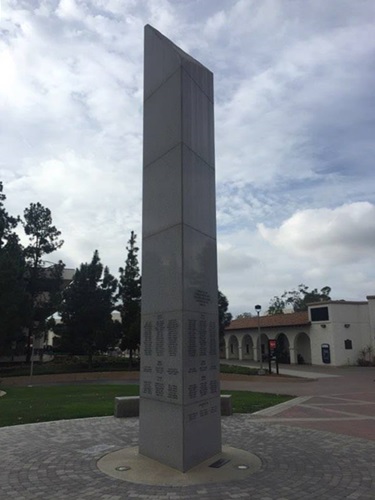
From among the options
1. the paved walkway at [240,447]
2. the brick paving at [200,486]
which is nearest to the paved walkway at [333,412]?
the paved walkway at [240,447]

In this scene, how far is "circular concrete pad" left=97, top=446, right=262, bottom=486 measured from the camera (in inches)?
234

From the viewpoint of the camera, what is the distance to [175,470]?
6.38 meters

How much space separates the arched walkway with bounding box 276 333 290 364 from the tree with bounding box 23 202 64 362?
2213cm

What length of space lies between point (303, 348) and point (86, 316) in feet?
69.1

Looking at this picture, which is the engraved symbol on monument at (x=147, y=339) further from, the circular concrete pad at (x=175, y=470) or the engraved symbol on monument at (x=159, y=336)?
the circular concrete pad at (x=175, y=470)

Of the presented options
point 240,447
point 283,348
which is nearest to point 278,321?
point 283,348

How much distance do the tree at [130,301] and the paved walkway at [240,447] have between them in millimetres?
24981

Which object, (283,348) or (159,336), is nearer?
(159,336)

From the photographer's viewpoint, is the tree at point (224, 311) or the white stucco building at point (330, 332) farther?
the tree at point (224, 311)

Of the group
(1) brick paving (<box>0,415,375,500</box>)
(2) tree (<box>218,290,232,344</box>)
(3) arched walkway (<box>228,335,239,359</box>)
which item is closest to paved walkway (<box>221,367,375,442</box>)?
(1) brick paving (<box>0,415,375,500</box>)

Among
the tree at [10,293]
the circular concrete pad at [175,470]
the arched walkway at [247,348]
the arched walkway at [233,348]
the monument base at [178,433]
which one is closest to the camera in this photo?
the circular concrete pad at [175,470]

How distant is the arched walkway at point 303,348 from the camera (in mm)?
41812

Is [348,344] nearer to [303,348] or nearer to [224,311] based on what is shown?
[303,348]

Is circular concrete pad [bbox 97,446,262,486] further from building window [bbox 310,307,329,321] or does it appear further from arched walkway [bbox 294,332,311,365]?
arched walkway [bbox 294,332,311,365]
